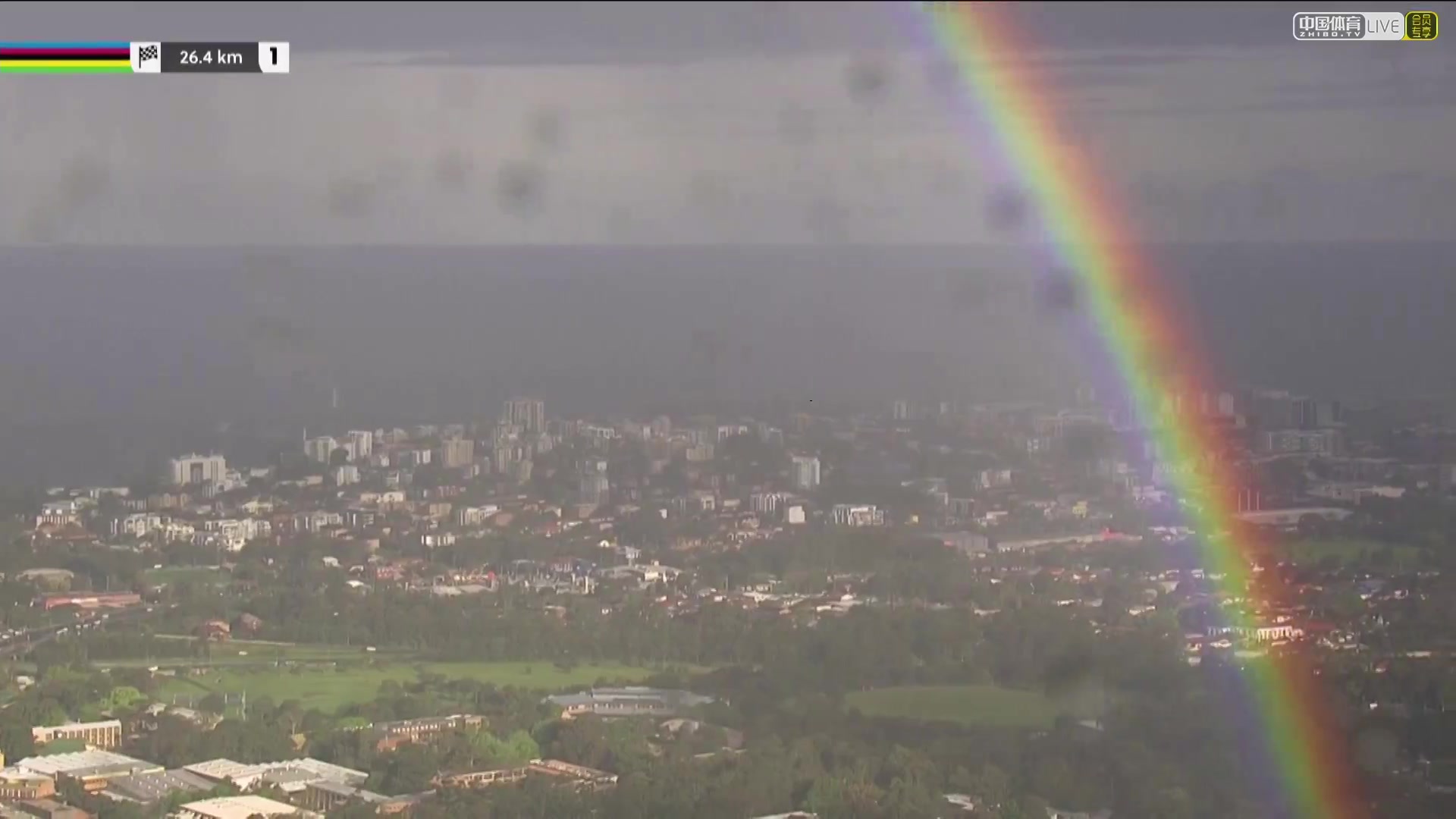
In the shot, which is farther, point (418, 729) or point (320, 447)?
point (320, 447)

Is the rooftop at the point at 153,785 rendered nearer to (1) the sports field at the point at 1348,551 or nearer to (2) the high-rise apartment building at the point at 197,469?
(2) the high-rise apartment building at the point at 197,469

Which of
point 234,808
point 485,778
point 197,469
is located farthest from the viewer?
point 197,469

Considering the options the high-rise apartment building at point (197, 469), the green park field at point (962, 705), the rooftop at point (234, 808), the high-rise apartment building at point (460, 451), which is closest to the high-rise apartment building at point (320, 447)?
the high-rise apartment building at point (197, 469)

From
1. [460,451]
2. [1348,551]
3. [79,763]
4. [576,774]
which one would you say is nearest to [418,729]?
[576,774]

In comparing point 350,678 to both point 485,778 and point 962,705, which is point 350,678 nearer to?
point 485,778

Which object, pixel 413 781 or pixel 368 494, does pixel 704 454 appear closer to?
pixel 368 494

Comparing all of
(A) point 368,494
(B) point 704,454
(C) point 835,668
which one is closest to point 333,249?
(A) point 368,494
